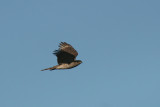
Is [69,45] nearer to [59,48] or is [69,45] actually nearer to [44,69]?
[59,48]

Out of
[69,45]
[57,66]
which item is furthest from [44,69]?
[69,45]

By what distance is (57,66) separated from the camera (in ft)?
79.6

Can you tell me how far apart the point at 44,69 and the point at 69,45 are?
2.44 metres

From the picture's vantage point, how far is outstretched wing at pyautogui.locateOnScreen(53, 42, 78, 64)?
23.6 m

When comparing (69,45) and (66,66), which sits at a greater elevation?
(69,45)

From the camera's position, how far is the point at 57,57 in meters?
23.8

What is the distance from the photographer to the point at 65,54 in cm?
2389

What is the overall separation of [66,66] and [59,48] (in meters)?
1.40

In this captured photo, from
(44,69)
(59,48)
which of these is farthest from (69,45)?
(44,69)

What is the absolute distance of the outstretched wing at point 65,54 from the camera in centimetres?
2361

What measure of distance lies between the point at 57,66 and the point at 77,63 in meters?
1.33

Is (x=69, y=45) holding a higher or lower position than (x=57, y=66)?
higher

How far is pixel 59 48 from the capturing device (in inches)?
976

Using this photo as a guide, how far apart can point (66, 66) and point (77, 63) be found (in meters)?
0.77
